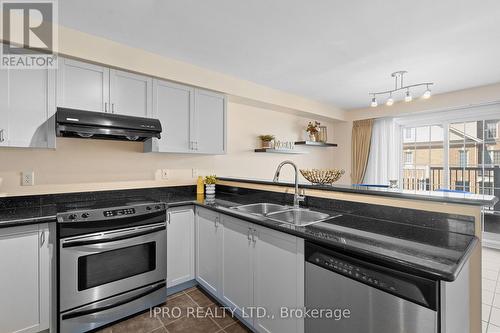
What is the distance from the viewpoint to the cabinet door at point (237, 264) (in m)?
1.81

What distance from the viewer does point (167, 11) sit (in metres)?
1.88

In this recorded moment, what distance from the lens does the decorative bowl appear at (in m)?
2.02

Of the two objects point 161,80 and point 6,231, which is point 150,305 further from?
point 161,80

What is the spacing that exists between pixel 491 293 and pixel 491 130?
2.57 m

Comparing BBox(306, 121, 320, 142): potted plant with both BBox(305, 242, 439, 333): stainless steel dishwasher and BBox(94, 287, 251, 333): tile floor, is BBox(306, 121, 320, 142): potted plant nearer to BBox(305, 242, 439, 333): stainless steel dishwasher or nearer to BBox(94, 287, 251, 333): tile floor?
BBox(94, 287, 251, 333): tile floor

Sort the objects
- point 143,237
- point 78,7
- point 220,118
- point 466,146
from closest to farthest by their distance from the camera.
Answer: point 78,7
point 143,237
point 220,118
point 466,146

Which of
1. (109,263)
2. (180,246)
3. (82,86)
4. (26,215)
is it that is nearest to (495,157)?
(180,246)

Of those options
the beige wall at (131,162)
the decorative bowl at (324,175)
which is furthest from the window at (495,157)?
the decorative bowl at (324,175)

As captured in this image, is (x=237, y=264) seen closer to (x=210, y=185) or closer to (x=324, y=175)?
(x=324, y=175)

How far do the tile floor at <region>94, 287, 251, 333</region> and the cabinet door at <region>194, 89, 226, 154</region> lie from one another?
62.5 inches

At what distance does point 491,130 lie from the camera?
148 inches

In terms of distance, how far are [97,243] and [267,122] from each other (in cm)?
297

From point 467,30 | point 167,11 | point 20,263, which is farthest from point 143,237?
point 467,30

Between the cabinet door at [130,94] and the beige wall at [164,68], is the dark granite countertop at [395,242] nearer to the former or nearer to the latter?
the cabinet door at [130,94]
